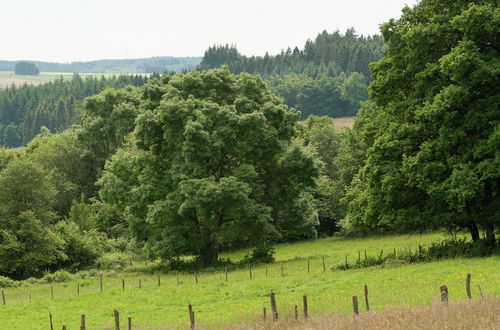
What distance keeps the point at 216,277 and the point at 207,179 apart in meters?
8.14

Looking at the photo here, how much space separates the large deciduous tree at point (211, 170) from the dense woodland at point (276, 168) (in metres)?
0.12

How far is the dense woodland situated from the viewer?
36438mm

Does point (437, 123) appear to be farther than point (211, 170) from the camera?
No

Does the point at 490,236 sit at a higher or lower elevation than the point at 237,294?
higher

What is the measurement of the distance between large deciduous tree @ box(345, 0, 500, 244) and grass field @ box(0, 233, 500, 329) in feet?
11.7

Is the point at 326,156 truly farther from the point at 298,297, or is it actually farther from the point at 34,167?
the point at 298,297

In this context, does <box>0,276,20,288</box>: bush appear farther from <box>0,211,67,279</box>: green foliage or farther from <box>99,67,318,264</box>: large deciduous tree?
<box>99,67,318,264</box>: large deciduous tree

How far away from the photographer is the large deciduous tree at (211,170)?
169 feet

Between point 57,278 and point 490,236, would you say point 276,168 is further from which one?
point 490,236

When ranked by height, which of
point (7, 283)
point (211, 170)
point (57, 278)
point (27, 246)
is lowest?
point (57, 278)

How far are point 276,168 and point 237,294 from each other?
67.3 ft

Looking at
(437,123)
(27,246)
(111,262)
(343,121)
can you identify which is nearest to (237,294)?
(437,123)

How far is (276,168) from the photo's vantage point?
56.0 meters

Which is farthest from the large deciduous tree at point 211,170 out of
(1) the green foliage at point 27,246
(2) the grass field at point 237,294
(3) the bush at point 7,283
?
(3) the bush at point 7,283
